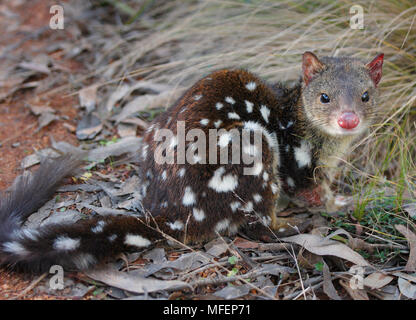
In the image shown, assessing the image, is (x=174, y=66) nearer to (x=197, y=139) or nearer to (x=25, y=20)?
(x=197, y=139)

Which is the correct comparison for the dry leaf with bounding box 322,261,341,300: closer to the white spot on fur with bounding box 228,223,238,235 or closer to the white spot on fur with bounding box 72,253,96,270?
the white spot on fur with bounding box 228,223,238,235

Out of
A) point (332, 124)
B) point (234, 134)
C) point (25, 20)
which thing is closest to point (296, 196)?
point (332, 124)

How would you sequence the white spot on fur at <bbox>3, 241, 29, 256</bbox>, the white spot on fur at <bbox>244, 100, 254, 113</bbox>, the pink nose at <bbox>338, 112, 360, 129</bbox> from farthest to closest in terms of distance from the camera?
1. the white spot on fur at <bbox>244, 100, 254, 113</bbox>
2. the pink nose at <bbox>338, 112, 360, 129</bbox>
3. the white spot on fur at <bbox>3, 241, 29, 256</bbox>

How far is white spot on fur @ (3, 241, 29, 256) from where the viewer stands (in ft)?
9.08

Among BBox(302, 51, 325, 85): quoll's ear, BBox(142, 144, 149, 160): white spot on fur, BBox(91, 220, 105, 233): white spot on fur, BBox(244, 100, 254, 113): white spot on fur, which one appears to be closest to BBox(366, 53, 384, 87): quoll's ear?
BBox(302, 51, 325, 85): quoll's ear

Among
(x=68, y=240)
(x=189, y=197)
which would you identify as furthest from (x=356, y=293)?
(x=68, y=240)

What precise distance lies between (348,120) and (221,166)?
1.02 m

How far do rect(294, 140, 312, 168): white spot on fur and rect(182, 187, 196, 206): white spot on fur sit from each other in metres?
1.06

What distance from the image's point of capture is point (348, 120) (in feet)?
10.8

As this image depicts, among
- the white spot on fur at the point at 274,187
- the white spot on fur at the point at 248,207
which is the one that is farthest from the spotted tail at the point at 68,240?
the white spot on fur at the point at 274,187

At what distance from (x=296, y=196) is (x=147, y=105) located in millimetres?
1989

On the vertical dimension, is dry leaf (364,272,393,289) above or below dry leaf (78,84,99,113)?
below

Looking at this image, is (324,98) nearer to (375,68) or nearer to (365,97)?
(365,97)

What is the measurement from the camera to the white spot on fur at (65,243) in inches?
109
